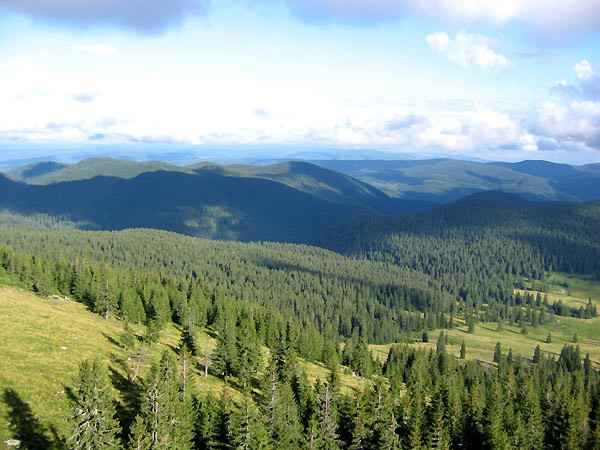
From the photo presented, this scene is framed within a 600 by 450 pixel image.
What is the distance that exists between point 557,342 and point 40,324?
20362 cm

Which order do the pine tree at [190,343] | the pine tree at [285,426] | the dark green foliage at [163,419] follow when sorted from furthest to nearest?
the pine tree at [190,343]
the pine tree at [285,426]
the dark green foliage at [163,419]

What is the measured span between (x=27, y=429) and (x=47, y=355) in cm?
1777

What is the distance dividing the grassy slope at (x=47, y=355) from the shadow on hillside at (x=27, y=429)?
0.08 meters

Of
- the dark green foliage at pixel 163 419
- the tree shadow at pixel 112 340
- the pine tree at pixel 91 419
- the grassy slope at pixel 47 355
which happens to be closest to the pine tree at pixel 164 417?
the dark green foliage at pixel 163 419

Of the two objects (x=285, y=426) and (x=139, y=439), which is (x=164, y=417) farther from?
(x=285, y=426)

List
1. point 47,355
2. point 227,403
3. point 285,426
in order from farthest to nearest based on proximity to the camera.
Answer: point 47,355 < point 285,426 < point 227,403

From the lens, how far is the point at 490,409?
61.9 metres

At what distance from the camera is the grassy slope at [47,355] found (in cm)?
4409

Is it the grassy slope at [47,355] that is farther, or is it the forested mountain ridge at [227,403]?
the grassy slope at [47,355]

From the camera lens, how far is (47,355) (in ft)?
190

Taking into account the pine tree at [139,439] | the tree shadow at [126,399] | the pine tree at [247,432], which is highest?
the pine tree at [139,439]

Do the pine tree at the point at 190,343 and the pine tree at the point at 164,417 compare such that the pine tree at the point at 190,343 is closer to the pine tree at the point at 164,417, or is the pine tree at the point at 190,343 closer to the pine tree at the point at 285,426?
the pine tree at the point at 285,426

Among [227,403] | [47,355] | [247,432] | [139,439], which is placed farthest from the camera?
[47,355]

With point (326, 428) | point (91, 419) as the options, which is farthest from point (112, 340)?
point (326, 428)
